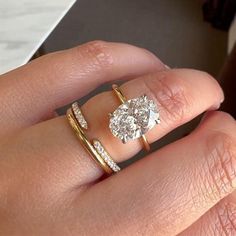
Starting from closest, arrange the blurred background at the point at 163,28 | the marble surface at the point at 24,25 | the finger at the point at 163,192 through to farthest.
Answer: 1. the finger at the point at 163,192
2. the marble surface at the point at 24,25
3. the blurred background at the point at 163,28

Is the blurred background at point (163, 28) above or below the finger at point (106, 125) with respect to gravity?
below

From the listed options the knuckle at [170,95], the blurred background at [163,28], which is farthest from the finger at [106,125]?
the blurred background at [163,28]

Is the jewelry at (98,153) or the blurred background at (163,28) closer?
the jewelry at (98,153)

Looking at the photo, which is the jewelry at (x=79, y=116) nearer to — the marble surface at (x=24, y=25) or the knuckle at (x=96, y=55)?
the knuckle at (x=96, y=55)

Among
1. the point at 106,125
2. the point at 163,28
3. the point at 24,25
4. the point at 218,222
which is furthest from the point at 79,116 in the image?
the point at 163,28

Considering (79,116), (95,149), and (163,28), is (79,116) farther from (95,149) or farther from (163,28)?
(163,28)

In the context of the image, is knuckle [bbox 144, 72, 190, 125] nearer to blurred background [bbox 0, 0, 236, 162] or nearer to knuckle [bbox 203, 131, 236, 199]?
knuckle [bbox 203, 131, 236, 199]

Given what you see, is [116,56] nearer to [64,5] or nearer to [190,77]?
[190,77]
